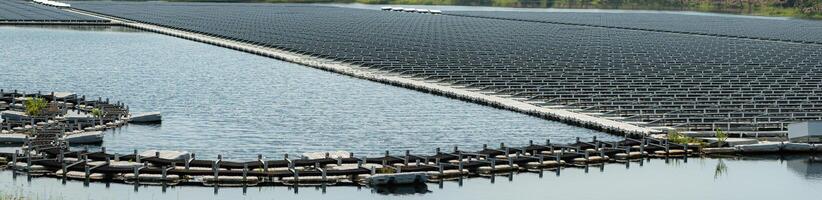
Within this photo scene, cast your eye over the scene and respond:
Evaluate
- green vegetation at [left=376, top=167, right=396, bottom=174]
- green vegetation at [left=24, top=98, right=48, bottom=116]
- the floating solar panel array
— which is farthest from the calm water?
green vegetation at [left=24, top=98, right=48, bottom=116]

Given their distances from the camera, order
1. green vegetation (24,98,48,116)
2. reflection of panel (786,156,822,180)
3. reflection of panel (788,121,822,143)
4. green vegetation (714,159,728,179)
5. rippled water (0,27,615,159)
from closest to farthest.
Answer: green vegetation (714,159,728,179)
reflection of panel (786,156,822,180)
reflection of panel (788,121,822,143)
rippled water (0,27,615,159)
green vegetation (24,98,48,116)

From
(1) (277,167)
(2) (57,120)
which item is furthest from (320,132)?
(1) (277,167)

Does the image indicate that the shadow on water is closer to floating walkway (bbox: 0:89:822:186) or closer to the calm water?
the calm water

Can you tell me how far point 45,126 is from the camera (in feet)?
294

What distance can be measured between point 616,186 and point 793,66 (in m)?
87.0

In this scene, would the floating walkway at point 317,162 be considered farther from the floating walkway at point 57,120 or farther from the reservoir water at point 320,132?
the reservoir water at point 320,132

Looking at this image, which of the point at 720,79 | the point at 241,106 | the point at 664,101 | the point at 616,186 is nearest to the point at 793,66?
the point at 720,79

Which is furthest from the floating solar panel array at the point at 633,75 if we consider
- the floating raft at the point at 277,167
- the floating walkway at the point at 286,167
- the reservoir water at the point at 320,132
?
the floating raft at the point at 277,167

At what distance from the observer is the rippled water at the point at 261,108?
9250 centimetres

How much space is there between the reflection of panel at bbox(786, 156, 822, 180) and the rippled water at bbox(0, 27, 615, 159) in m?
14.2

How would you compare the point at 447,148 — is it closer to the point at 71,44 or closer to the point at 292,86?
the point at 292,86

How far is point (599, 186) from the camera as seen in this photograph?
76500 mm

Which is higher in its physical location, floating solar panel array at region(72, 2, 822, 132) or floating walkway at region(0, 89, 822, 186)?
floating solar panel array at region(72, 2, 822, 132)

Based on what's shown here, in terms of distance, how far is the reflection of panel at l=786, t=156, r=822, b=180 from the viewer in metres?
82.4
